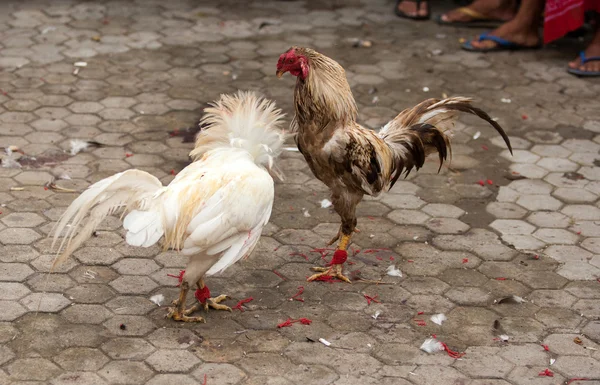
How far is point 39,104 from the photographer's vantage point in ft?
26.9

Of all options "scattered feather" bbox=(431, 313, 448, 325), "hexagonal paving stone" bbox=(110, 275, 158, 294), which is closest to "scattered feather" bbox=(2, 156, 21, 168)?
"hexagonal paving stone" bbox=(110, 275, 158, 294)

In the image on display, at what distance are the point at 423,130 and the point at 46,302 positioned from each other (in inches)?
105

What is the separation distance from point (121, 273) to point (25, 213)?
3.59 feet

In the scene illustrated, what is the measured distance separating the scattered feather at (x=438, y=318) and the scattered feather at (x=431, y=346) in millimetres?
244

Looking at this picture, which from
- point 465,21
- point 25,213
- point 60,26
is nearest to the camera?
point 25,213

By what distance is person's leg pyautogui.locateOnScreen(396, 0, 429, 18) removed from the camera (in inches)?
424

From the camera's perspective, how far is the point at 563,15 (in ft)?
31.2

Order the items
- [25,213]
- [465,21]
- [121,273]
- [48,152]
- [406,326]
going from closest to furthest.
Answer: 1. [406,326]
2. [121,273]
3. [25,213]
4. [48,152]
5. [465,21]

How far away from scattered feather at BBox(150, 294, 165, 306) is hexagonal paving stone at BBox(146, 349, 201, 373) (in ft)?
1.67

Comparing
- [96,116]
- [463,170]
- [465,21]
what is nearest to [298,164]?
[463,170]

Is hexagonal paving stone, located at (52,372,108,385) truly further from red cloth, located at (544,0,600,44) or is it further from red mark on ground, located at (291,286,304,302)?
red cloth, located at (544,0,600,44)

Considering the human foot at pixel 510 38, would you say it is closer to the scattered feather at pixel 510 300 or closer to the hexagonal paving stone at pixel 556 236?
the hexagonal paving stone at pixel 556 236

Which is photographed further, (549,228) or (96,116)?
(96,116)

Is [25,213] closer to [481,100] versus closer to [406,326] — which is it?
[406,326]
